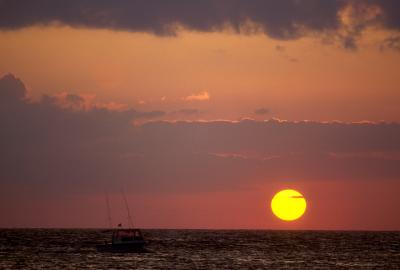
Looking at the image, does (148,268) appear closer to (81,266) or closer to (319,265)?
(81,266)

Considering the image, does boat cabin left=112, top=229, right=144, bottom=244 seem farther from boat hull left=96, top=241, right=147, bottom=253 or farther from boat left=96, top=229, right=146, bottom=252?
boat hull left=96, top=241, right=147, bottom=253

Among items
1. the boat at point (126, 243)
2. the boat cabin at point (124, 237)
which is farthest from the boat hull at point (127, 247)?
the boat cabin at point (124, 237)

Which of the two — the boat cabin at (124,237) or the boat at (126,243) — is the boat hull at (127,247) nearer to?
the boat at (126,243)

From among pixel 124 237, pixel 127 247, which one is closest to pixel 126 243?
pixel 127 247

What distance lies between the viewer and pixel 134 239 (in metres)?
130

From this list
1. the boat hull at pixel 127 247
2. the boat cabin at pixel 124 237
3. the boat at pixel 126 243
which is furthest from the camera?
the boat cabin at pixel 124 237

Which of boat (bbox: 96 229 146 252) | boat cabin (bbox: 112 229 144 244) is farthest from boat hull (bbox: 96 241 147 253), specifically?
boat cabin (bbox: 112 229 144 244)

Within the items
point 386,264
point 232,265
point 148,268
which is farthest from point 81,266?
point 386,264

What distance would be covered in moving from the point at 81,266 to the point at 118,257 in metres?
16.4

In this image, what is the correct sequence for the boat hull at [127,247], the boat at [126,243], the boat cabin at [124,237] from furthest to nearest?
the boat cabin at [124,237], the boat at [126,243], the boat hull at [127,247]

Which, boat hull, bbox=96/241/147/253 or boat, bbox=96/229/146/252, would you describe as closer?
boat hull, bbox=96/241/147/253

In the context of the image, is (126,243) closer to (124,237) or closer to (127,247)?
(127,247)

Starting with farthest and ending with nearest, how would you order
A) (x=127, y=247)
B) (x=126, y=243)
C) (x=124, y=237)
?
(x=124, y=237)
(x=127, y=247)
(x=126, y=243)

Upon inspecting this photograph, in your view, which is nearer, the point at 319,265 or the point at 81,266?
the point at 81,266
